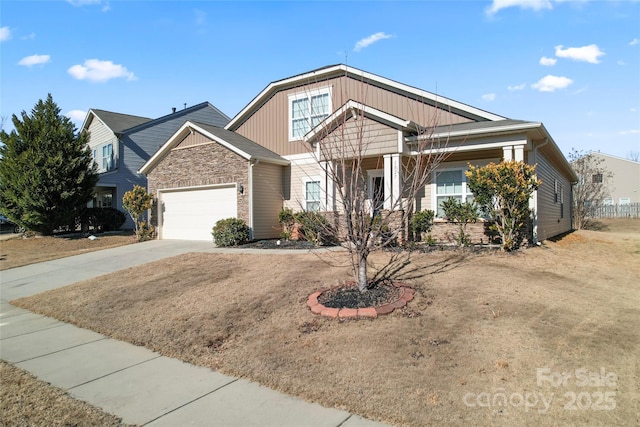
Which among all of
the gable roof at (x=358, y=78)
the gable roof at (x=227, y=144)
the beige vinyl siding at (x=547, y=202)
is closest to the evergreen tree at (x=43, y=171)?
the gable roof at (x=227, y=144)

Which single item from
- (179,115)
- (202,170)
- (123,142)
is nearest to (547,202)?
(202,170)

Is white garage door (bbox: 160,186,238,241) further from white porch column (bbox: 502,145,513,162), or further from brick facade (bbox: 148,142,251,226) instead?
white porch column (bbox: 502,145,513,162)

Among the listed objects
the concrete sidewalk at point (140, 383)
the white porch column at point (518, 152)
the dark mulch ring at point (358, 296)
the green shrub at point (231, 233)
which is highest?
the white porch column at point (518, 152)

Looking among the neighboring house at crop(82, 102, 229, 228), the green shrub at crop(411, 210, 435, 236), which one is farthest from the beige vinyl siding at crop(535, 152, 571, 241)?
the neighboring house at crop(82, 102, 229, 228)

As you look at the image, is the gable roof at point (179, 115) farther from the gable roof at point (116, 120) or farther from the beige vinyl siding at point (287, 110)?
the beige vinyl siding at point (287, 110)

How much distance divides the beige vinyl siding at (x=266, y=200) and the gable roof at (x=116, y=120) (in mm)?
14702

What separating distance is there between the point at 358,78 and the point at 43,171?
15.3 m

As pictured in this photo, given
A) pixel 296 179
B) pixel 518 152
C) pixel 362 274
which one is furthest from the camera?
pixel 296 179

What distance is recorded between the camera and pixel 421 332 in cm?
496

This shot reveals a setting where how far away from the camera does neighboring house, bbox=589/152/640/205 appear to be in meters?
38.8

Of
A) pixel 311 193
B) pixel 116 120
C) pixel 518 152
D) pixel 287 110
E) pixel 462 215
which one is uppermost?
pixel 116 120

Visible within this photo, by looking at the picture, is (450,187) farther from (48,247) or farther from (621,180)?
(621,180)

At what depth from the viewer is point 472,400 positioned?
11.6 feet

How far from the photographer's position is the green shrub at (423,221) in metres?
11.9
